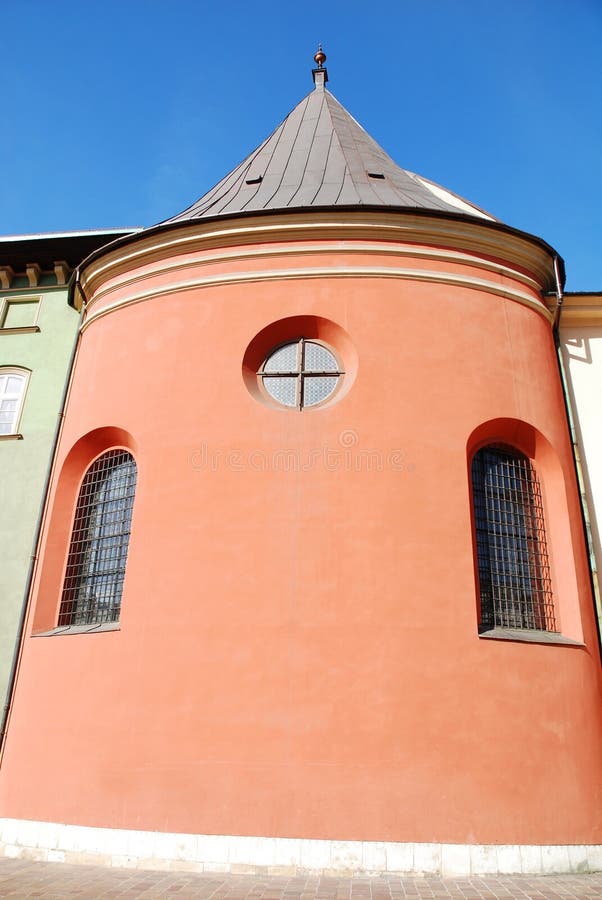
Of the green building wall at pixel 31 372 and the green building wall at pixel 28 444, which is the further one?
the green building wall at pixel 31 372

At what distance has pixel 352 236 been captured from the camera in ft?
32.7

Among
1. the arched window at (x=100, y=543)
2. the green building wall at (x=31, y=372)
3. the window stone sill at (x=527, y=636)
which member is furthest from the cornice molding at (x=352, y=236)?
the window stone sill at (x=527, y=636)

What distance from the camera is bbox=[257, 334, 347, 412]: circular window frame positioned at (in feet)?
31.2

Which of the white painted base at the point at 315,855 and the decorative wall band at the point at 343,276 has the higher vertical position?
the decorative wall band at the point at 343,276

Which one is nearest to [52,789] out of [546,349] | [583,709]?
[583,709]

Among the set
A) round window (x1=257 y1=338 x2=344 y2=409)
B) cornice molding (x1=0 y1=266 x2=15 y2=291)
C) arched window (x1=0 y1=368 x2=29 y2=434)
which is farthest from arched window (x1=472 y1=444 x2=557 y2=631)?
cornice molding (x1=0 y1=266 x2=15 y2=291)

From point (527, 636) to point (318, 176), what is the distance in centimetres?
758

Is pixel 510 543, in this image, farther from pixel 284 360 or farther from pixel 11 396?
pixel 11 396

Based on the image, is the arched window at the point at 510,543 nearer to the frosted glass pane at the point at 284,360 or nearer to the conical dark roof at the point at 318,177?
the frosted glass pane at the point at 284,360

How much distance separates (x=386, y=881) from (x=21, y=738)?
4.67 metres

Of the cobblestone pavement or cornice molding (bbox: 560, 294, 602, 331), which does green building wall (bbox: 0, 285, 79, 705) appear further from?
cornice molding (bbox: 560, 294, 602, 331)

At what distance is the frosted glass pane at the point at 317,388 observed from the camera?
31.3 ft

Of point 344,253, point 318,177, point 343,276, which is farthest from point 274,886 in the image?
point 318,177

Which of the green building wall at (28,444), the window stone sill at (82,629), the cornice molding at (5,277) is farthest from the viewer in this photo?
the cornice molding at (5,277)
